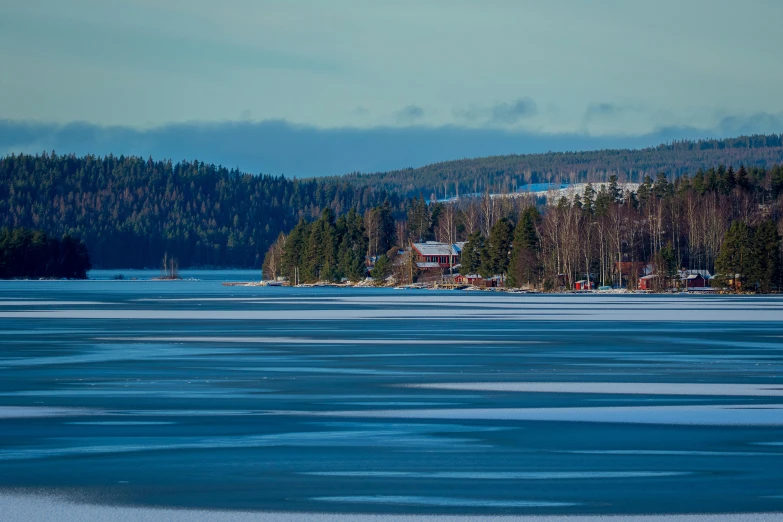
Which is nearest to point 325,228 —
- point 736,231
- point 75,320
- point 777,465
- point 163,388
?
point 736,231

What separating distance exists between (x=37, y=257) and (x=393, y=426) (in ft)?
551

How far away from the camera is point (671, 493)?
41.2 ft

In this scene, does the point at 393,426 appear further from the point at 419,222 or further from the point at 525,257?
the point at 419,222

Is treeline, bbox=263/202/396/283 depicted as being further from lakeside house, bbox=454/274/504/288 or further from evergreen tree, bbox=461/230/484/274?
evergreen tree, bbox=461/230/484/274

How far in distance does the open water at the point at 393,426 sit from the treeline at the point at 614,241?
62467 millimetres

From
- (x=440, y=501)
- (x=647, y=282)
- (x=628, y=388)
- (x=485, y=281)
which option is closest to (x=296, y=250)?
(x=485, y=281)

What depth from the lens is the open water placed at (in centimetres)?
1247

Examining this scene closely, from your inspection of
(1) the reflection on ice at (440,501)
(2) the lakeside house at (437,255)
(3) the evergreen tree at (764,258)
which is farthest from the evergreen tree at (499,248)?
(1) the reflection on ice at (440,501)

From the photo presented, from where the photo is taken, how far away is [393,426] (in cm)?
1725

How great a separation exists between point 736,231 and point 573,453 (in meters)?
82.7

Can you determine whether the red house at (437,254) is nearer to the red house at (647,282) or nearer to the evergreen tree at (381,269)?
the evergreen tree at (381,269)

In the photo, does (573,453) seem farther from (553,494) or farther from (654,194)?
(654,194)

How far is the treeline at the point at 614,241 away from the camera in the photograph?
94.0 meters

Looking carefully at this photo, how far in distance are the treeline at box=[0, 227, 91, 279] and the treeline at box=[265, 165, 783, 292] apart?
46986 millimetres
